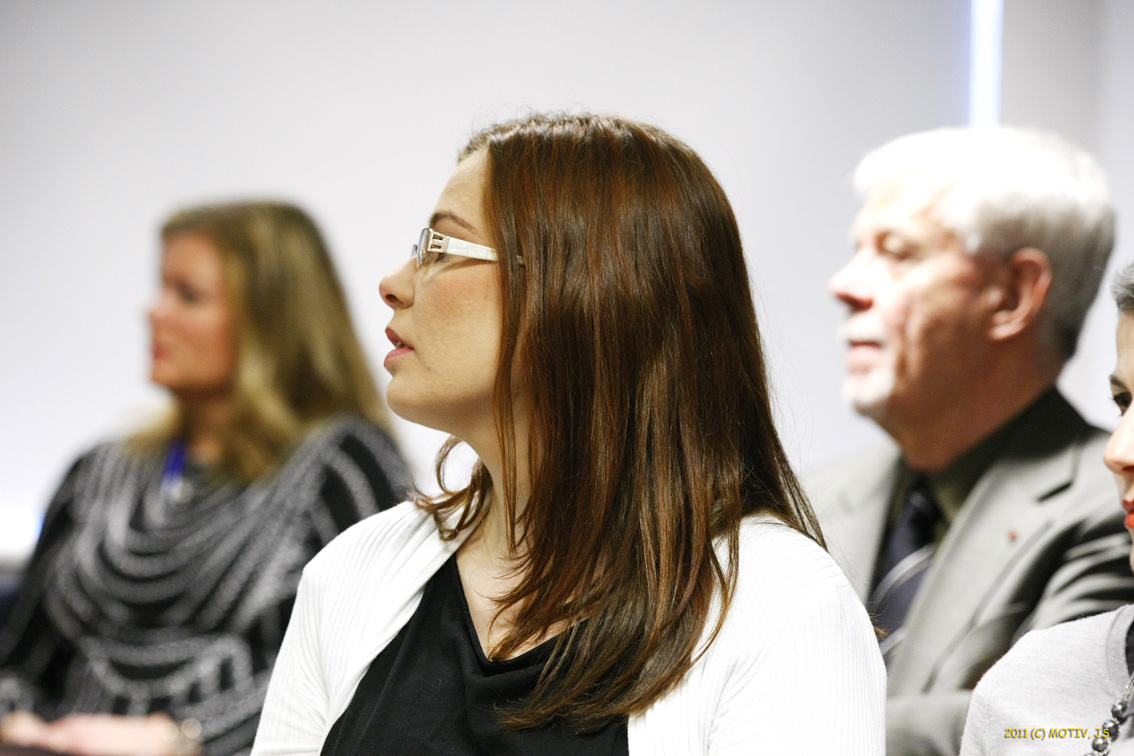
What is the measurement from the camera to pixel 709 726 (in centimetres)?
108

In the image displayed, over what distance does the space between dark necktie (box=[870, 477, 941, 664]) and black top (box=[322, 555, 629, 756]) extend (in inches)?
43.3

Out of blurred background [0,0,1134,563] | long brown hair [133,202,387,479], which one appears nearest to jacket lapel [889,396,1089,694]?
blurred background [0,0,1134,563]

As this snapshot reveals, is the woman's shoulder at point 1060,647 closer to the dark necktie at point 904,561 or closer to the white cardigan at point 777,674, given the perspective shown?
the white cardigan at point 777,674

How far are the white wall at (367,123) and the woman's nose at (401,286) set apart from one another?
1180mm

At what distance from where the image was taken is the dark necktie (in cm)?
209

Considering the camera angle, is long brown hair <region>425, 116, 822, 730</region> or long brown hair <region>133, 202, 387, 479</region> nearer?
long brown hair <region>425, 116, 822, 730</region>

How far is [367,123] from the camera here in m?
2.87

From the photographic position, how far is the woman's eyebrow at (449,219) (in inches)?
49.3

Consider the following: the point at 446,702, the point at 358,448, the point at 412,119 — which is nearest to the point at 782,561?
the point at 446,702

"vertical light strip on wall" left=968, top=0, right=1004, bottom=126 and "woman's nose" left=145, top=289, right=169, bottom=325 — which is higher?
"vertical light strip on wall" left=968, top=0, right=1004, bottom=126

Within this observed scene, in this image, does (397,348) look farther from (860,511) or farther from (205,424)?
(205,424)

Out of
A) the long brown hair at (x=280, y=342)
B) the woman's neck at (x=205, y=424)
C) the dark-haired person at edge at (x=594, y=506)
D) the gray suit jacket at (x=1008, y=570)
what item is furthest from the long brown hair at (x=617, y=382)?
the woman's neck at (x=205, y=424)

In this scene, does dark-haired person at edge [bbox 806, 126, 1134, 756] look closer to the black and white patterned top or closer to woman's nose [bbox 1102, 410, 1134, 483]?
woman's nose [bbox 1102, 410, 1134, 483]

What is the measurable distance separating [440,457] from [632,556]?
0.40 m
